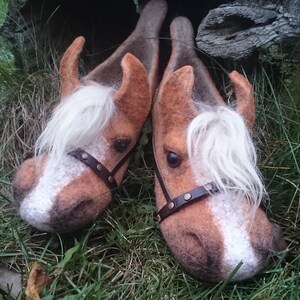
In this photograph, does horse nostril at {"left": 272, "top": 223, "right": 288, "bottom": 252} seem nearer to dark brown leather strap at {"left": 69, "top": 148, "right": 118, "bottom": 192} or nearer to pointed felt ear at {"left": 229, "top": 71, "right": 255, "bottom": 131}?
pointed felt ear at {"left": 229, "top": 71, "right": 255, "bottom": 131}

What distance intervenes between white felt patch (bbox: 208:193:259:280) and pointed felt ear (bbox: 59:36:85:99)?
1.68 ft

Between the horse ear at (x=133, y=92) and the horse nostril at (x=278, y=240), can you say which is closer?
the horse nostril at (x=278, y=240)

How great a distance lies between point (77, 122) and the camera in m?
1.47

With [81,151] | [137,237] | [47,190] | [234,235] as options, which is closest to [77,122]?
[81,151]

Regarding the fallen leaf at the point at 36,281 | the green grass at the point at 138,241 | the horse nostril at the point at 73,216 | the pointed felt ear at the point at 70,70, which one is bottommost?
the green grass at the point at 138,241

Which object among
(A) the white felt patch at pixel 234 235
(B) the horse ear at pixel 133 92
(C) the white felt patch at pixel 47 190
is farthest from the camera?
(B) the horse ear at pixel 133 92

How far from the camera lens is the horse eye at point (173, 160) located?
1.44 metres

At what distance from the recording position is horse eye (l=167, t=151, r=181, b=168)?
144 cm

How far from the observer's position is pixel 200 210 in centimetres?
134

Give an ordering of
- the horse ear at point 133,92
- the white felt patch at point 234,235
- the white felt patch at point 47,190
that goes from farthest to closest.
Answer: the horse ear at point 133,92 → the white felt patch at point 47,190 → the white felt patch at point 234,235

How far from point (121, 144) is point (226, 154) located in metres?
0.29

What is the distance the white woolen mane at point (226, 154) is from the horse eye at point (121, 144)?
190 mm

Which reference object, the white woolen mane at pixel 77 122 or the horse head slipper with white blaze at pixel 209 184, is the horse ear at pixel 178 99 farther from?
the white woolen mane at pixel 77 122

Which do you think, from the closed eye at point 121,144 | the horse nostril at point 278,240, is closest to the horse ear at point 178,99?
the closed eye at point 121,144
